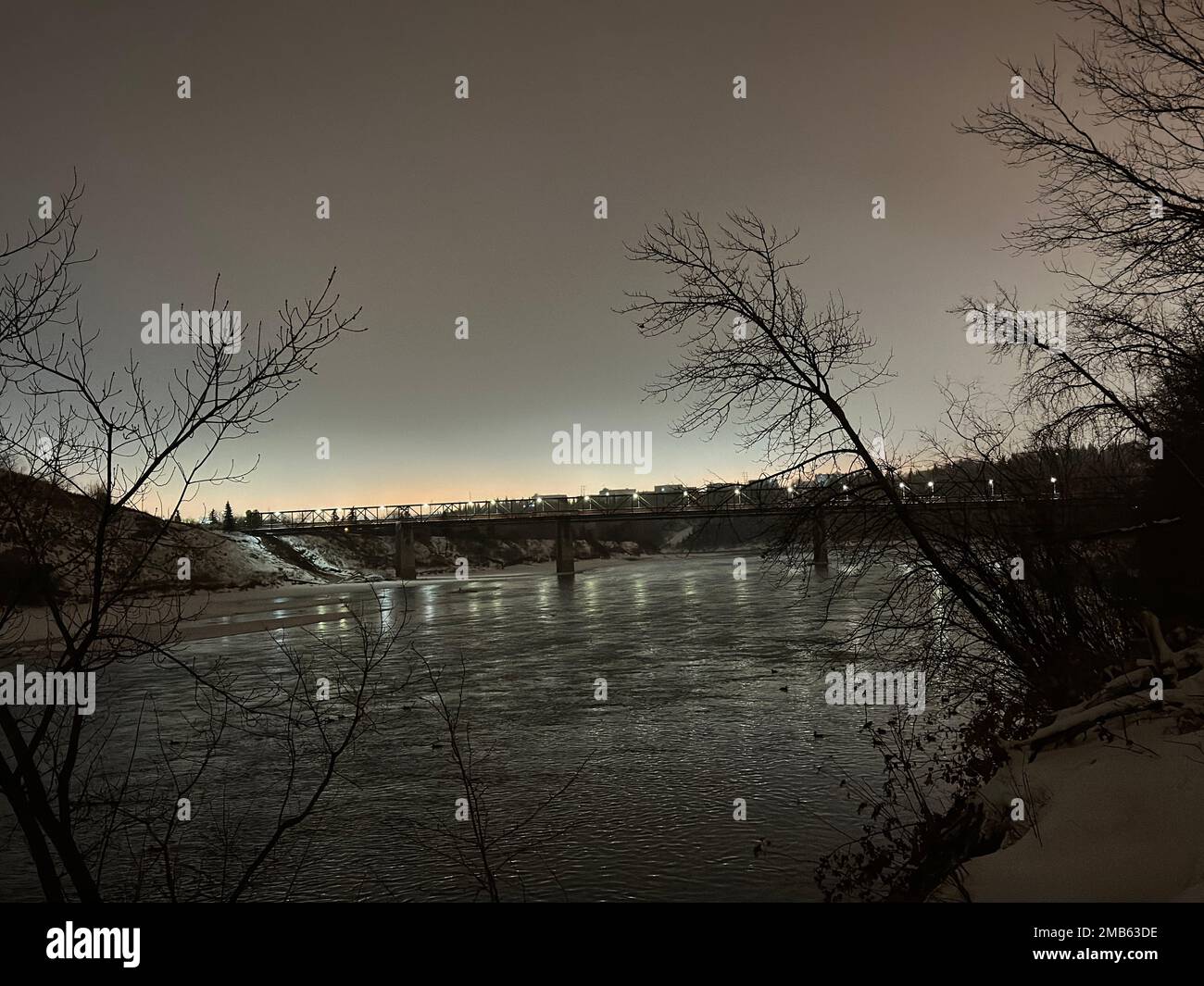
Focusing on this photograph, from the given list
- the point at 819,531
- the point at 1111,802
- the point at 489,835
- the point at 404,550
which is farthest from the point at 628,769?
the point at 404,550

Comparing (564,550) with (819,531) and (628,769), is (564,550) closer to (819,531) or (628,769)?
(628,769)

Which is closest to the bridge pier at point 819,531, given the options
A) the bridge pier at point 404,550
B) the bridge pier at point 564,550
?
the bridge pier at point 564,550

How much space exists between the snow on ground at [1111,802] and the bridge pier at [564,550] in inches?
3379

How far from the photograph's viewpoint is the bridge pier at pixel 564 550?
93688mm

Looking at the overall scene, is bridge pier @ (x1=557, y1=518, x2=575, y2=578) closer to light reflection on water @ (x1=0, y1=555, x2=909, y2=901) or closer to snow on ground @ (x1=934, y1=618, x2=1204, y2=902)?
light reflection on water @ (x1=0, y1=555, x2=909, y2=901)

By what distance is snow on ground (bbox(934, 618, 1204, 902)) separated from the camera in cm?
536

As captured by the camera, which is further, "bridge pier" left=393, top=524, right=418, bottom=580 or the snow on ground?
"bridge pier" left=393, top=524, right=418, bottom=580

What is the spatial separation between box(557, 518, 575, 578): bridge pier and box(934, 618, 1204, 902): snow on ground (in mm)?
85830

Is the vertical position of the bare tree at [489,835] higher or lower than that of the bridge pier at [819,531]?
lower

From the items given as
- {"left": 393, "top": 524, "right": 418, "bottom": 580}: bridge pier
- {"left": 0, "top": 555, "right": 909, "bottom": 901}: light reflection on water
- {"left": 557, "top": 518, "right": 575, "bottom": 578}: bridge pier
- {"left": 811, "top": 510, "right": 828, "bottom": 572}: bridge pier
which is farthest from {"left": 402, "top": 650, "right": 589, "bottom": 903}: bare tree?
{"left": 393, "top": 524, "right": 418, "bottom": 580}: bridge pier

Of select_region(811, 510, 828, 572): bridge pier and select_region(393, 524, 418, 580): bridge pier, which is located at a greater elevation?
select_region(811, 510, 828, 572): bridge pier

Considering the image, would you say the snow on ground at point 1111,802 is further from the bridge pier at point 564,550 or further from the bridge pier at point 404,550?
the bridge pier at point 404,550

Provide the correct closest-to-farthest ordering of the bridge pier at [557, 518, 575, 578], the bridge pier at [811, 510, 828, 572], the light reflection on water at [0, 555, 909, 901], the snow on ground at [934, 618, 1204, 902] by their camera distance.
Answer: the snow on ground at [934, 618, 1204, 902] < the light reflection on water at [0, 555, 909, 901] < the bridge pier at [811, 510, 828, 572] < the bridge pier at [557, 518, 575, 578]

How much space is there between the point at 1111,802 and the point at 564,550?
88.4 m
